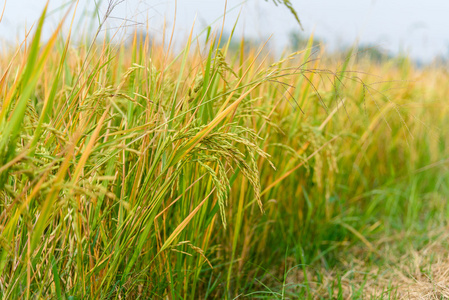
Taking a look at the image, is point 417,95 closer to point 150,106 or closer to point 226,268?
point 226,268

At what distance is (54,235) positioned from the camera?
1.01 m

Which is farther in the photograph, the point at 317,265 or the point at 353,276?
the point at 317,265

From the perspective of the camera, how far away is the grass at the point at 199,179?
2.81 ft

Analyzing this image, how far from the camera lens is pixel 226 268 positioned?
1.51m

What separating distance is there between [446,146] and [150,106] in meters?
3.30

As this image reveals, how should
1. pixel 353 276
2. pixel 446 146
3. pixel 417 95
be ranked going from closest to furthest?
pixel 353 276
pixel 417 95
pixel 446 146

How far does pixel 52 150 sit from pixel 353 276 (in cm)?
139

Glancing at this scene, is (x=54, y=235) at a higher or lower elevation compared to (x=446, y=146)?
lower

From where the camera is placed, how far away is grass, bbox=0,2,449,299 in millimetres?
856

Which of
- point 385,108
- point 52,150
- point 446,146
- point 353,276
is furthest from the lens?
point 446,146

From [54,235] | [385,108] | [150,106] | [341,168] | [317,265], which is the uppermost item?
[385,108]

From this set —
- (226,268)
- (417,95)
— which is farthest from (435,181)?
(226,268)

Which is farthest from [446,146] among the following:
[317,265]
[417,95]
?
[317,265]

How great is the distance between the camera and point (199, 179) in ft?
3.57
